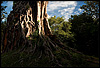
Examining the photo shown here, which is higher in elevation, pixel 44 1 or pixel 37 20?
pixel 44 1

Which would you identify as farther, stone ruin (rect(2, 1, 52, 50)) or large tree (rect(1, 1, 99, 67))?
stone ruin (rect(2, 1, 52, 50))

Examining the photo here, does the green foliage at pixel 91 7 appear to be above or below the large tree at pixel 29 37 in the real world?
above

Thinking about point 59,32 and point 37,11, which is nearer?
point 37,11

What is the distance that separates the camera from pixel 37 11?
558 cm

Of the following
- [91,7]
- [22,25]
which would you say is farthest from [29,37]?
[91,7]

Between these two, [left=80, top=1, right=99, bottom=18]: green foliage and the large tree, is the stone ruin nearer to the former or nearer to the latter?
the large tree

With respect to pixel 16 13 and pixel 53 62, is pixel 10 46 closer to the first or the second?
pixel 16 13

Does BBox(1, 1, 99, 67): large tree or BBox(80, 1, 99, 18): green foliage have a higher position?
BBox(80, 1, 99, 18): green foliage

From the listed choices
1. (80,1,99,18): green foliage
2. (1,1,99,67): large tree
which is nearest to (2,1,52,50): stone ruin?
(1,1,99,67): large tree

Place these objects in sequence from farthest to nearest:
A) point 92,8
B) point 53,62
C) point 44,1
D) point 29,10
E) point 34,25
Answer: point 92,8, point 44,1, point 29,10, point 34,25, point 53,62

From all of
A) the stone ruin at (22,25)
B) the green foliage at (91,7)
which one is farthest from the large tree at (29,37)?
the green foliage at (91,7)

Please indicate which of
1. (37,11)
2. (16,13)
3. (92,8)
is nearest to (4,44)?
(16,13)

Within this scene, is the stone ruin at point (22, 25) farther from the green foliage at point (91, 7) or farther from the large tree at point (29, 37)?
the green foliage at point (91, 7)

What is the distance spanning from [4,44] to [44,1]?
455 cm
